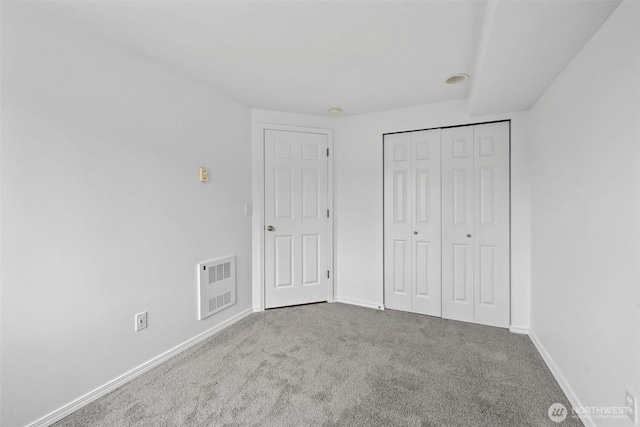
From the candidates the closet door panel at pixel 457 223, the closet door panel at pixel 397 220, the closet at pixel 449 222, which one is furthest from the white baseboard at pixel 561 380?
the closet door panel at pixel 397 220

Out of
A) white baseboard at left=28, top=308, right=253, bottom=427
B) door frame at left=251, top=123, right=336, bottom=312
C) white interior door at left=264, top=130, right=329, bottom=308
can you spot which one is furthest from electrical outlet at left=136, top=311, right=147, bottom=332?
white interior door at left=264, top=130, right=329, bottom=308

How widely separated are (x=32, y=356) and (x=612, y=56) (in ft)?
10.3

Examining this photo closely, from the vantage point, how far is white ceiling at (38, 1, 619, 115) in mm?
1396

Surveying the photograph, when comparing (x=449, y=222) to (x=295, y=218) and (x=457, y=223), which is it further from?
(x=295, y=218)

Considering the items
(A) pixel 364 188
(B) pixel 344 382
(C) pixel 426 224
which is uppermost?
(A) pixel 364 188

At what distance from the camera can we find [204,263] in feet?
7.87

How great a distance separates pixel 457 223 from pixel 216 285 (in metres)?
2.39

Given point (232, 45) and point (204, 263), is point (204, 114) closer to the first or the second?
point (232, 45)

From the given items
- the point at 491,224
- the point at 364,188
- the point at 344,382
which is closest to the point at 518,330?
the point at 491,224

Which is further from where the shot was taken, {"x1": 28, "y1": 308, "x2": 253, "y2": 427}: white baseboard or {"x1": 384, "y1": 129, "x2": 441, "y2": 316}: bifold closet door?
{"x1": 384, "y1": 129, "x2": 441, "y2": 316}: bifold closet door

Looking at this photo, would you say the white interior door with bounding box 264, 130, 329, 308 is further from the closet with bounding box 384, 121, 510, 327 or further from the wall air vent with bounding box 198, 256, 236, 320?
the closet with bounding box 384, 121, 510, 327

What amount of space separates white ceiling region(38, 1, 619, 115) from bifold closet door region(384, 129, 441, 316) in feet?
2.06

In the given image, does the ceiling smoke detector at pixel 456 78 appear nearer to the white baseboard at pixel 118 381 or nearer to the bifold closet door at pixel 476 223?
the bifold closet door at pixel 476 223

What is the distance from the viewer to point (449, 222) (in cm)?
279
